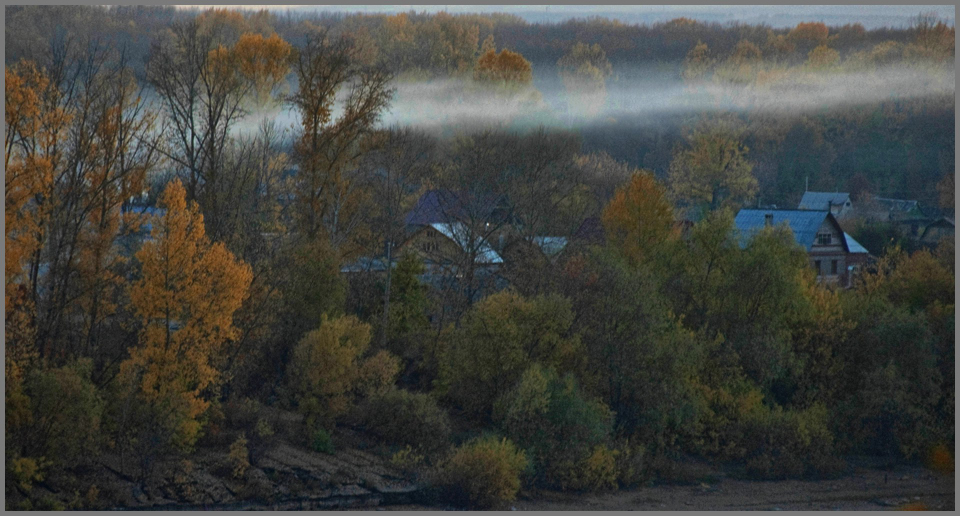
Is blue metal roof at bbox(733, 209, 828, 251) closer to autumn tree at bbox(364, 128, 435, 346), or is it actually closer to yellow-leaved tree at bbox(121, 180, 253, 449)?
Result: autumn tree at bbox(364, 128, 435, 346)

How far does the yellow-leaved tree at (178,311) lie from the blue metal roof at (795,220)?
2370cm

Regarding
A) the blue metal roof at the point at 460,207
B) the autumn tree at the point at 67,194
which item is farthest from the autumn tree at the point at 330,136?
the autumn tree at the point at 67,194

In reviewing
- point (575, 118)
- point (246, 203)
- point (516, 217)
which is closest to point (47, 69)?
point (246, 203)

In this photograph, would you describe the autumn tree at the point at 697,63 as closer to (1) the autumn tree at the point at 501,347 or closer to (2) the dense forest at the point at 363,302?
(2) the dense forest at the point at 363,302

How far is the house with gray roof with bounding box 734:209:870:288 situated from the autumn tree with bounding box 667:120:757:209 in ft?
25.2

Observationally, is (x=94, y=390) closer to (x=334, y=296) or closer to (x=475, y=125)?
(x=334, y=296)

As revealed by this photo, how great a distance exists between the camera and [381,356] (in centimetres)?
2228

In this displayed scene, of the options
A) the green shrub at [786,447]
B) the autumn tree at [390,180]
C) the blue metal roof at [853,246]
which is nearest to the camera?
the green shrub at [786,447]

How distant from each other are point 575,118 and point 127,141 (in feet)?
106

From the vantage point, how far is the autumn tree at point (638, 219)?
92.7 ft

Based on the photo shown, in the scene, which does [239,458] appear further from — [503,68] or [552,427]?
[503,68]

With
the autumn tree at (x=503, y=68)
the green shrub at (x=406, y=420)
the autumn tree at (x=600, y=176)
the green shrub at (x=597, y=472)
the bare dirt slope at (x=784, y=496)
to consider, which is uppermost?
the autumn tree at (x=503, y=68)

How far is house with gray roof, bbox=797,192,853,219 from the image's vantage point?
4684 centimetres

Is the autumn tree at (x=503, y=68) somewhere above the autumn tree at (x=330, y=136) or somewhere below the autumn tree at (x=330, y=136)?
above
